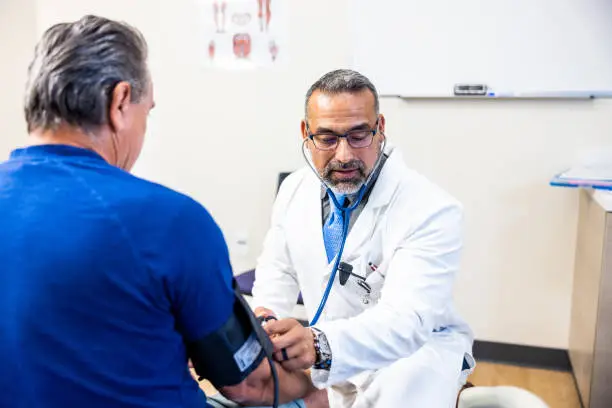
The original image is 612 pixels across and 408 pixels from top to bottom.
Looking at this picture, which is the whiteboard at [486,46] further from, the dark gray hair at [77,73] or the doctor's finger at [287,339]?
the dark gray hair at [77,73]

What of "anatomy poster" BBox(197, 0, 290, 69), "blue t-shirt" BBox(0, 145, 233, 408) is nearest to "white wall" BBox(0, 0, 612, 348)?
"anatomy poster" BBox(197, 0, 290, 69)

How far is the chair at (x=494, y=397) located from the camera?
1.57m

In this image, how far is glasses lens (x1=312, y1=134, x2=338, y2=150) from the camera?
1449 millimetres

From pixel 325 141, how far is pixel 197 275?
2.43 ft

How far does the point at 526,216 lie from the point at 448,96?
2.02 feet

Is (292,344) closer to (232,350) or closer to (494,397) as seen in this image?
(232,350)

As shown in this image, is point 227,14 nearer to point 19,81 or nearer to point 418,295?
point 19,81

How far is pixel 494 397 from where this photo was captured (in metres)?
1.63

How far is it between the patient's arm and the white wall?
1690mm

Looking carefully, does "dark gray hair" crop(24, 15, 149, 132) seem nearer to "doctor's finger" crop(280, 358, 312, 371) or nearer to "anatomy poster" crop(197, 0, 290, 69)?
"doctor's finger" crop(280, 358, 312, 371)

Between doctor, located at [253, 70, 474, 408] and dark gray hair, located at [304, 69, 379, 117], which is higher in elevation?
dark gray hair, located at [304, 69, 379, 117]

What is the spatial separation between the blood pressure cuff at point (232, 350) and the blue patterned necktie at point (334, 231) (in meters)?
0.59

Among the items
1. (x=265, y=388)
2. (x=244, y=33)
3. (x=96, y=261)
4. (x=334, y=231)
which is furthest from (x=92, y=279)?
(x=244, y=33)

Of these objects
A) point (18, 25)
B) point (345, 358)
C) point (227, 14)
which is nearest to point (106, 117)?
point (345, 358)
